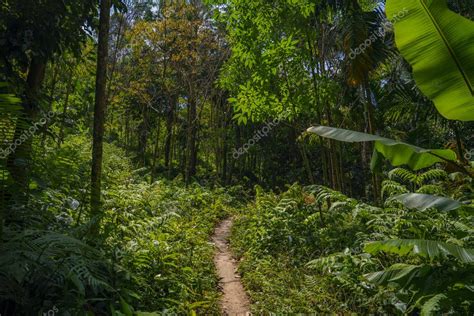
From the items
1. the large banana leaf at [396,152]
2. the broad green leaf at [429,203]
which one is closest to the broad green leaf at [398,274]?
the broad green leaf at [429,203]

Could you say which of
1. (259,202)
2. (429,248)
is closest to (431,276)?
(429,248)

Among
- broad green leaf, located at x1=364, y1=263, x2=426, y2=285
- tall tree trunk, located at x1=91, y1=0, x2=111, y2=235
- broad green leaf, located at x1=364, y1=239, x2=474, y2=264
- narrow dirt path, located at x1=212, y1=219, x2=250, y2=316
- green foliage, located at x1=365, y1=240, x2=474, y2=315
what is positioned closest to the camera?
broad green leaf, located at x1=364, y1=239, x2=474, y2=264

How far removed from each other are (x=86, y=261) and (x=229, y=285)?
3.50 m

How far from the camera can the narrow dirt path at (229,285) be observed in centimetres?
560

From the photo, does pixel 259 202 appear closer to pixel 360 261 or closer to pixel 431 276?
pixel 360 261

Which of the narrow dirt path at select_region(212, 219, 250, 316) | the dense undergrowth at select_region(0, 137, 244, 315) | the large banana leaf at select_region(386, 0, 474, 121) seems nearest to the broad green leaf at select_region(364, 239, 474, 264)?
the large banana leaf at select_region(386, 0, 474, 121)

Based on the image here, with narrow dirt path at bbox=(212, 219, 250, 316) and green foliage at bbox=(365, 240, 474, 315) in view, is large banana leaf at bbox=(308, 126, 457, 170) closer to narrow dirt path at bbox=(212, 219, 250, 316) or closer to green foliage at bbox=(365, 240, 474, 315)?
green foliage at bbox=(365, 240, 474, 315)

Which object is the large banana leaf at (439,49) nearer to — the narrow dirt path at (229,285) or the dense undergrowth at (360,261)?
the dense undergrowth at (360,261)

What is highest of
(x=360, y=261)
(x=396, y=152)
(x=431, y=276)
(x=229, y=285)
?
(x=396, y=152)

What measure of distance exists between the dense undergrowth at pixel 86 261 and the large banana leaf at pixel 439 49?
3.32 meters

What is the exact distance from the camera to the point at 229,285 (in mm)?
6652

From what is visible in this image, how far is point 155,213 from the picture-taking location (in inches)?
367

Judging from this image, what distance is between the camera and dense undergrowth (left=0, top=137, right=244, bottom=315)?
3.14m

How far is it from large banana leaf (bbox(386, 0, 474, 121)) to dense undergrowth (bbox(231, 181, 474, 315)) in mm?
996
